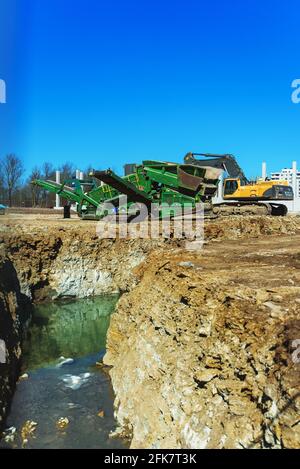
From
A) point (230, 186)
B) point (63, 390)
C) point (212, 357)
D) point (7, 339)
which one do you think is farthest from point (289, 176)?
point (212, 357)

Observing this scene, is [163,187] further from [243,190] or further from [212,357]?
[212,357]

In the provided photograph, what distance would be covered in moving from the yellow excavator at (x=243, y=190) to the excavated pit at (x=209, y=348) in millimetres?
6438

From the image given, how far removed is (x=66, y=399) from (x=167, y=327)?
2.13 meters

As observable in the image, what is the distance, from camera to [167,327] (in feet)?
17.8

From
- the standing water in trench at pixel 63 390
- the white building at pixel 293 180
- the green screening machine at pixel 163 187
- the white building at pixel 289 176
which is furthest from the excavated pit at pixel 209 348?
the white building at pixel 289 176

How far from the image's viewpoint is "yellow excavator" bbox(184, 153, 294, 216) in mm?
15805

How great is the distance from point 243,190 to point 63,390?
462 inches

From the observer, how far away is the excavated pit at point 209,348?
10.8 ft

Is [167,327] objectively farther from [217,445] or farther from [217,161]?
[217,161]

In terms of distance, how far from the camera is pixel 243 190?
1609 centimetres

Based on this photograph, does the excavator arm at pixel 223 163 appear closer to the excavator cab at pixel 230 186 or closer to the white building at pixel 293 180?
the excavator cab at pixel 230 186
